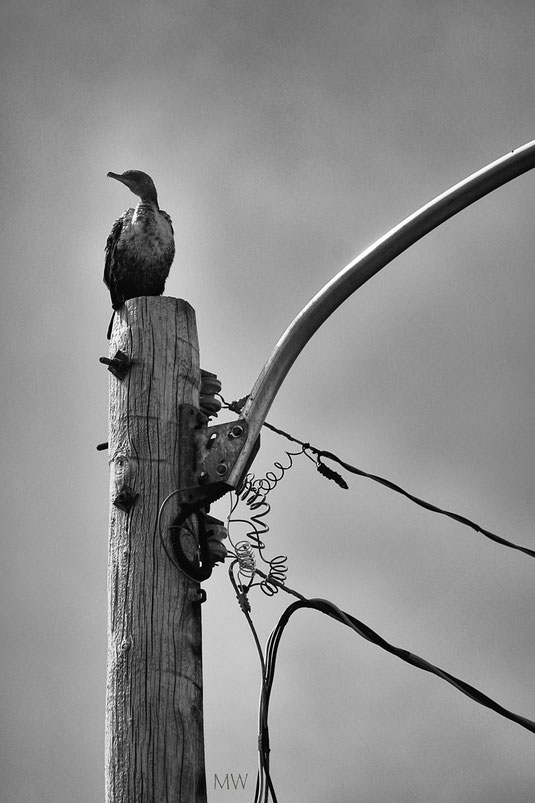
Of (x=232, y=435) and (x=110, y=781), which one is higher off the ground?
(x=232, y=435)

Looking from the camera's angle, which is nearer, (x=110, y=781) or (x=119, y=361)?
(x=110, y=781)

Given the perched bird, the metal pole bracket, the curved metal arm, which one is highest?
the perched bird

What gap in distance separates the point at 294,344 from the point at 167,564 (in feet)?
2.91

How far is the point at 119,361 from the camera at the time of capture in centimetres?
349

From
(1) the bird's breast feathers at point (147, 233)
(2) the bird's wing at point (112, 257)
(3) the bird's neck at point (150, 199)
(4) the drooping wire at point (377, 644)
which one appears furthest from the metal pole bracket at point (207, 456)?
(3) the bird's neck at point (150, 199)

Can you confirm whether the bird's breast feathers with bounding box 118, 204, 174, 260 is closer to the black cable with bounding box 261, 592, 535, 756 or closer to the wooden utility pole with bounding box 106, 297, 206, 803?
the wooden utility pole with bounding box 106, 297, 206, 803

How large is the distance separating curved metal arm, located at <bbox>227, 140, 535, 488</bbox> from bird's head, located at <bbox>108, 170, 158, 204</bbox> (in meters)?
2.74

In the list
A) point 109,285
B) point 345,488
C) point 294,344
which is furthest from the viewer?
point 109,285

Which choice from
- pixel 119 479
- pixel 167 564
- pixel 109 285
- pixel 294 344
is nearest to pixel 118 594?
pixel 167 564

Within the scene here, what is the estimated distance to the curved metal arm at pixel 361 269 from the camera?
3418mm

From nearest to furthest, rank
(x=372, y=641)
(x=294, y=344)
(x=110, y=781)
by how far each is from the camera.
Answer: (x=110, y=781) < (x=294, y=344) < (x=372, y=641)

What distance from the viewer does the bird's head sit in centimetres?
598

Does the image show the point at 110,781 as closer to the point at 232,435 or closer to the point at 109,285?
the point at 232,435

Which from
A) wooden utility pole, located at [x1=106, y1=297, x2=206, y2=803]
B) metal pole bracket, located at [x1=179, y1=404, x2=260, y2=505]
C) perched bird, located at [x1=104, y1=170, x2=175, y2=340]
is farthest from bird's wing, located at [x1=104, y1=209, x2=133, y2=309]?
metal pole bracket, located at [x1=179, y1=404, x2=260, y2=505]
